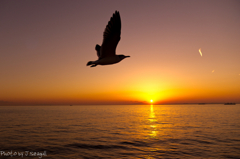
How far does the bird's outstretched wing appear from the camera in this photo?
9.66m

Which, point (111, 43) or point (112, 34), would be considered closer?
point (112, 34)

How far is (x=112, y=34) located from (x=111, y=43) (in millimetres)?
501

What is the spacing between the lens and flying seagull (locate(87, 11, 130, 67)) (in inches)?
382

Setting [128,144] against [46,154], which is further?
[128,144]

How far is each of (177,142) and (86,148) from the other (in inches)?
414

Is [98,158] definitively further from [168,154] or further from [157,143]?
[157,143]

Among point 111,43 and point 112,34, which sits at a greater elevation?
point 112,34

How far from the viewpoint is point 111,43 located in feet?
33.0

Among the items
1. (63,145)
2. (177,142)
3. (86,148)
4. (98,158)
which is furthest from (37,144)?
(177,142)

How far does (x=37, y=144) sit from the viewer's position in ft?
67.2

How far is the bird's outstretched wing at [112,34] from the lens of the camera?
31.7 feet

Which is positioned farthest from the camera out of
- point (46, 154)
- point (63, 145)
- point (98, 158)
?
point (63, 145)

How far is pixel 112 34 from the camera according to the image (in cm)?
984

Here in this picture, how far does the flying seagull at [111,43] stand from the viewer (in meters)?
9.69
